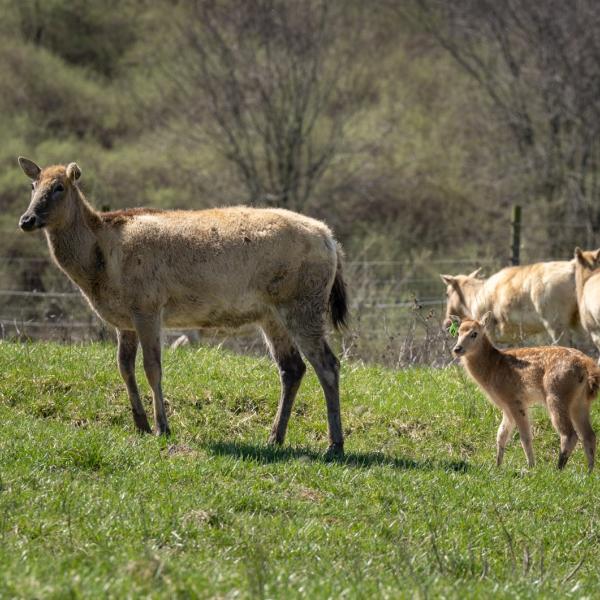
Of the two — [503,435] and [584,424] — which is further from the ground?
[584,424]

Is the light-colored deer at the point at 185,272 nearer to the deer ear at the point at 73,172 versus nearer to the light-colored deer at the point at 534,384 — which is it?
the deer ear at the point at 73,172

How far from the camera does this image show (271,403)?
36.4 ft

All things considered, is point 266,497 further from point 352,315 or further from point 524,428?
point 352,315

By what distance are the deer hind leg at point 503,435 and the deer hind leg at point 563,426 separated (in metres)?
0.45

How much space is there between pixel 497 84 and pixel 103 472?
25.8 metres

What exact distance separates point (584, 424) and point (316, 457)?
2.64 meters

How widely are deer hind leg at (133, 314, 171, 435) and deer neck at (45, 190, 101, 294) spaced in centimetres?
61

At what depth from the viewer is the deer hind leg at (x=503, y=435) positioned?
10094mm

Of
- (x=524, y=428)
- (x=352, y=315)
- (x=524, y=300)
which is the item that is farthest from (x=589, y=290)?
(x=524, y=428)

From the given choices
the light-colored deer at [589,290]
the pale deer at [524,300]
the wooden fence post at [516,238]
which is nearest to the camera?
the light-colored deer at [589,290]

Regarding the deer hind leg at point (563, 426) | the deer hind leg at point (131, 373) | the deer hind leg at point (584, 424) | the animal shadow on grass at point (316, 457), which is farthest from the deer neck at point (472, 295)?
the deer hind leg at point (131, 373)

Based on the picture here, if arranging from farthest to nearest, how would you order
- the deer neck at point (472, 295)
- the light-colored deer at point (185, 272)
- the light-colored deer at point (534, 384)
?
the deer neck at point (472, 295)
the light-colored deer at point (534, 384)
the light-colored deer at point (185, 272)

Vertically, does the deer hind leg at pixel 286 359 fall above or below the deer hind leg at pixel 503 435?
above

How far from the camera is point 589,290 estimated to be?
1520 centimetres
